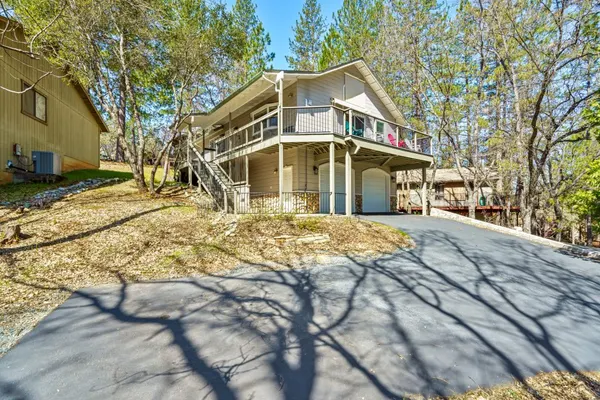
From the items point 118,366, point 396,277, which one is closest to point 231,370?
point 118,366

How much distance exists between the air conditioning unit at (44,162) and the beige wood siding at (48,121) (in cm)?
26

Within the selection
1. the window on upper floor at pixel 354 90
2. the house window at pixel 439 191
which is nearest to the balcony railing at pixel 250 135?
the window on upper floor at pixel 354 90

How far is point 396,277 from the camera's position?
561cm

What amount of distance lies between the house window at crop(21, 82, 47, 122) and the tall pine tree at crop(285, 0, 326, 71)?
62.1 ft

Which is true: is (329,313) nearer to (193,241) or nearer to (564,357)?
(564,357)

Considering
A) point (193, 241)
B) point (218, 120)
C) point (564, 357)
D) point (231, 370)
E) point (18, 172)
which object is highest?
point (218, 120)

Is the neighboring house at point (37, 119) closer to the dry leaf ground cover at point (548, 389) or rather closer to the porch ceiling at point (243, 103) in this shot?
the porch ceiling at point (243, 103)

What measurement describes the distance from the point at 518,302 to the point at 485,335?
1728 mm

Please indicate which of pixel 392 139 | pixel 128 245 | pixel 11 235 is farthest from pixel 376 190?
pixel 11 235

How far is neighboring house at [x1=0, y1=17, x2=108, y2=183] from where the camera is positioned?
441 inches

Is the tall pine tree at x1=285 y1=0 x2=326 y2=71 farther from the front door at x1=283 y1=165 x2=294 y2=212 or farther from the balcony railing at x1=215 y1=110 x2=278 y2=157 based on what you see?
the front door at x1=283 y1=165 x2=294 y2=212

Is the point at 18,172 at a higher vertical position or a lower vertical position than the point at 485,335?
higher

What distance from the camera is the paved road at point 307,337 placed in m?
2.71

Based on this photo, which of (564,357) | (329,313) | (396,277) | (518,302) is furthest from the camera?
(396,277)
